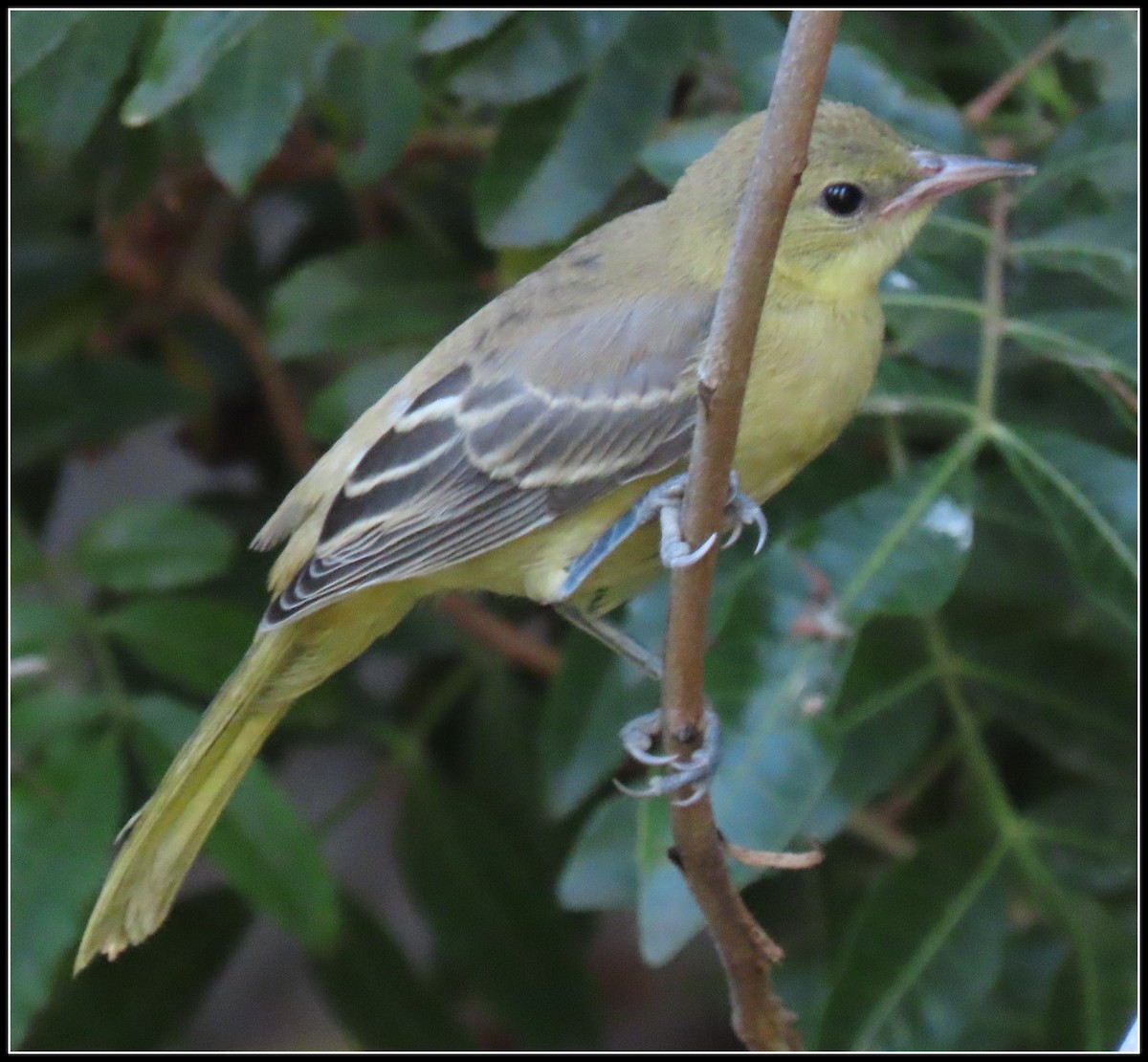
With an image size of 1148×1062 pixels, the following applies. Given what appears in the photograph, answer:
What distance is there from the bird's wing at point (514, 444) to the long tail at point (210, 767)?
0.13 m

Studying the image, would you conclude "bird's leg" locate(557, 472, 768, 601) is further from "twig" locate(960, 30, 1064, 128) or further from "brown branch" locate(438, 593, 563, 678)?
"twig" locate(960, 30, 1064, 128)

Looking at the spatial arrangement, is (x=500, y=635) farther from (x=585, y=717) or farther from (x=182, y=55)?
(x=182, y=55)

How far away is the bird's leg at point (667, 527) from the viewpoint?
166 cm

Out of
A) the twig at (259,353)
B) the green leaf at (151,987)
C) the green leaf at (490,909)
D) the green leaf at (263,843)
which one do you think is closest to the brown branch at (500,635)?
the green leaf at (490,909)

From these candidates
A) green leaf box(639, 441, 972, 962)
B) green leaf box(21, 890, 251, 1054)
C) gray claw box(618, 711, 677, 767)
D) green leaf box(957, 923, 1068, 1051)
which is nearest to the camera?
gray claw box(618, 711, 677, 767)

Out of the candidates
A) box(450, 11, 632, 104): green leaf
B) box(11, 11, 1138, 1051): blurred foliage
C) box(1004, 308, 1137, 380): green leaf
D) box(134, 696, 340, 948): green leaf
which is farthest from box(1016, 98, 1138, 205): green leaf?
box(134, 696, 340, 948): green leaf

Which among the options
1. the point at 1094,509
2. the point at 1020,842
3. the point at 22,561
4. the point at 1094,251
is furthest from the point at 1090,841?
the point at 22,561

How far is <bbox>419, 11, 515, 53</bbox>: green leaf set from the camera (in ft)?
8.00

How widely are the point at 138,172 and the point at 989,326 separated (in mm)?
1680

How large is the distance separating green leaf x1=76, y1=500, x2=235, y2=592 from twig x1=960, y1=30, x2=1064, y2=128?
1527 millimetres

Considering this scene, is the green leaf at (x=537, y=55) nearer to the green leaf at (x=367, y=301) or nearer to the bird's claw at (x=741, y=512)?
the green leaf at (x=367, y=301)

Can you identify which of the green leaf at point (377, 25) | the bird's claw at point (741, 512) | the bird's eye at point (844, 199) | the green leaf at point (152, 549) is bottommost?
the green leaf at point (152, 549)

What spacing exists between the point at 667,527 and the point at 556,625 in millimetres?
1942

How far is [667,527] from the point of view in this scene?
72.0 inches
